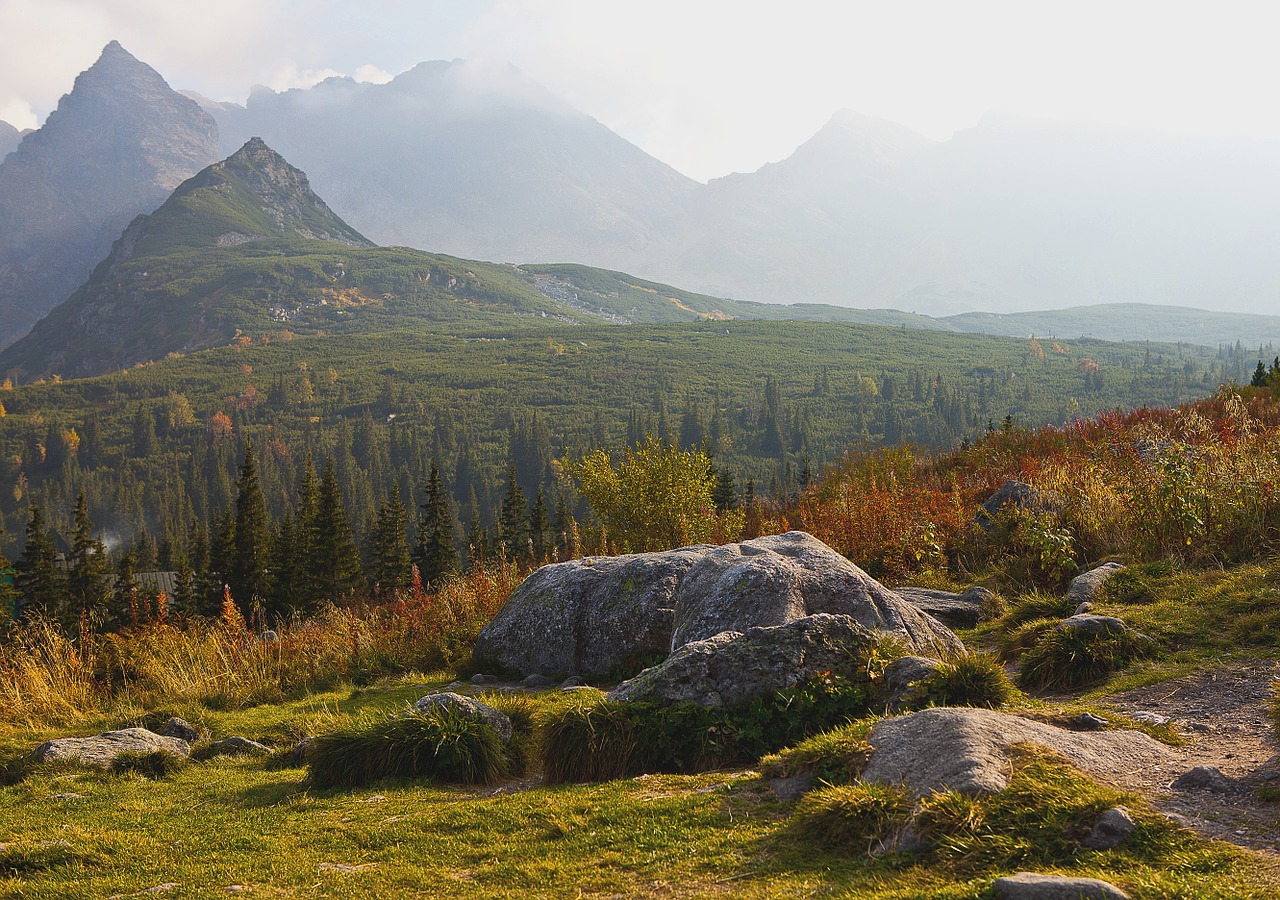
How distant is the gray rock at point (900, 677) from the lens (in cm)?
704

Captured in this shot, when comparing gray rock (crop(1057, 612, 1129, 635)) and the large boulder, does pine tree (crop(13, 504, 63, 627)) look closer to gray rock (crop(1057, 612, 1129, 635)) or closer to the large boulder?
the large boulder

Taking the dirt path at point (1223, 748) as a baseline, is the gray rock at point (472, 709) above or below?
below

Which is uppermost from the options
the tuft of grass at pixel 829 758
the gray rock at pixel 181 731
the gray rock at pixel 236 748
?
the tuft of grass at pixel 829 758

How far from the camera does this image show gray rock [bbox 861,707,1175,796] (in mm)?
4992

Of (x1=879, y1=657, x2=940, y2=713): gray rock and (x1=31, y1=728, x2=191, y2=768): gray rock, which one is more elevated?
(x1=879, y1=657, x2=940, y2=713): gray rock

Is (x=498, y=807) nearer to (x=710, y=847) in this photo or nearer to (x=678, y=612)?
(x=710, y=847)

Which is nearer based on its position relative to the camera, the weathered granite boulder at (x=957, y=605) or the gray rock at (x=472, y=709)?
the gray rock at (x=472, y=709)

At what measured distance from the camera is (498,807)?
21.2 ft

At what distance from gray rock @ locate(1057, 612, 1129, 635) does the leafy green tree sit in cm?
1083

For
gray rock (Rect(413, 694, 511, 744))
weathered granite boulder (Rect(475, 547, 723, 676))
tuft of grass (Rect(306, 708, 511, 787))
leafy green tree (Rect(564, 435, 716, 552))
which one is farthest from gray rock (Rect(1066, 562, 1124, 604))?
leafy green tree (Rect(564, 435, 716, 552))

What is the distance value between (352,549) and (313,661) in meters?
37.2

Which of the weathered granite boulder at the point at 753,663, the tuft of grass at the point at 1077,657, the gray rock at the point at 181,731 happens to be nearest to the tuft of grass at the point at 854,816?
the weathered granite boulder at the point at 753,663

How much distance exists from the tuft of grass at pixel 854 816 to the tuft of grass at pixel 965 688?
1.89 metres

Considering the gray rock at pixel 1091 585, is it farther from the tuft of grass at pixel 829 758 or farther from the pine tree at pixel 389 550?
the pine tree at pixel 389 550
